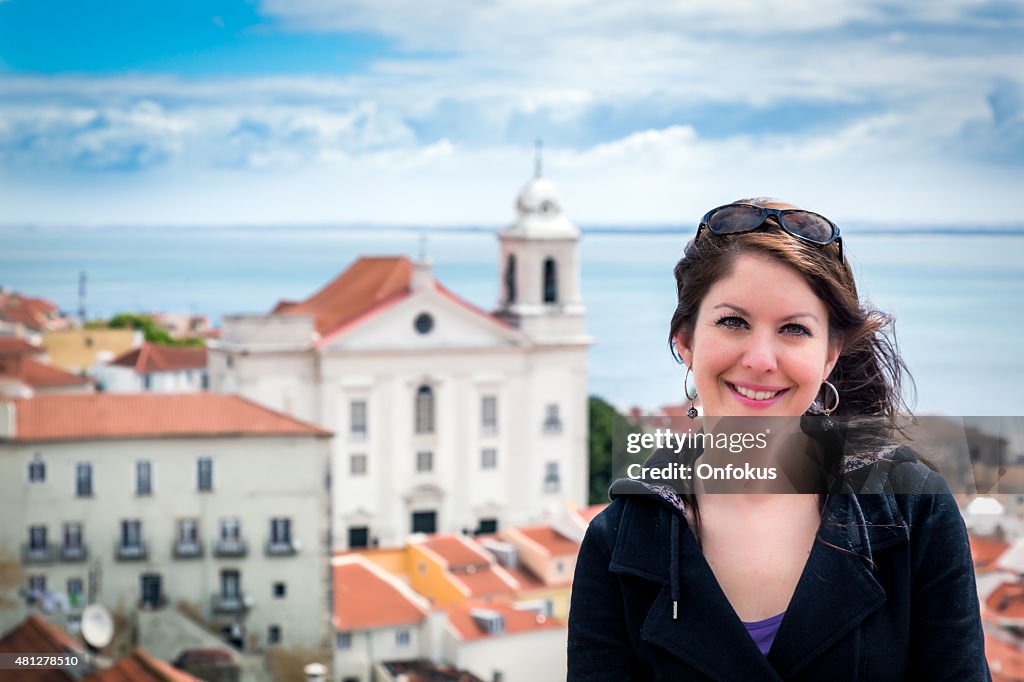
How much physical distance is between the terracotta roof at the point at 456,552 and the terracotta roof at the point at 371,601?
0.44 metres

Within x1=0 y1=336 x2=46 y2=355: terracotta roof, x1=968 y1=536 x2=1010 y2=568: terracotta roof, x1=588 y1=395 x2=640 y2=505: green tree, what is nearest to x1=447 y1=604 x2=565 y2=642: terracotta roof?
x1=588 y1=395 x2=640 y2=505: green tree

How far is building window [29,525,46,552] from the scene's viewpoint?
991 cm

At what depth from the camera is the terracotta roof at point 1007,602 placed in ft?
14.1

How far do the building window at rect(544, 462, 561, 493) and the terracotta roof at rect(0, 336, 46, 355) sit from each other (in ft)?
16.8

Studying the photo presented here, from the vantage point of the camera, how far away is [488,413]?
1371 cm

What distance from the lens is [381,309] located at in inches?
521

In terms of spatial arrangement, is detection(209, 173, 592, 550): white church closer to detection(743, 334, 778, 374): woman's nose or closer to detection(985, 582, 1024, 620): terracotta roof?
detection(985, 582, 1024, 620): terracotta roof

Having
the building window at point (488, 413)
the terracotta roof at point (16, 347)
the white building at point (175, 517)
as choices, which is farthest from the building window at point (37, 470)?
the building window at point (488, 413)

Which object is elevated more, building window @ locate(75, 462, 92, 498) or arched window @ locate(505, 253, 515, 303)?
arched window @ locate(505, 253, 515, 303)

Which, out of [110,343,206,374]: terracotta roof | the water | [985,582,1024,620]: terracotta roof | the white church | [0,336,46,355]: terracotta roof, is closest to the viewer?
[985,582,1024,620]: terracotta roof

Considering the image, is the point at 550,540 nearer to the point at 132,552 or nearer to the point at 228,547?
the point at 228,547

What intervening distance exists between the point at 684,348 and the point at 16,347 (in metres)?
14.8

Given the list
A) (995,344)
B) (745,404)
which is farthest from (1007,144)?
(745,404)

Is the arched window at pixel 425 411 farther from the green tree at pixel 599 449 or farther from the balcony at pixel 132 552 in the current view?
the balcony at pixel 132 552
